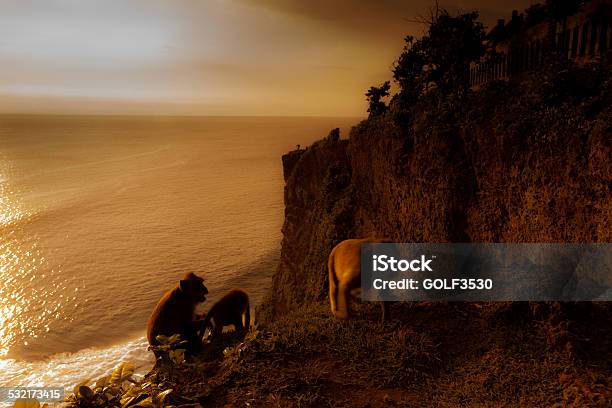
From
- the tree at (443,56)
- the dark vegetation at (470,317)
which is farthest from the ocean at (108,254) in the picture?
the tree at (443,56)

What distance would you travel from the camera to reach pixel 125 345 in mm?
19094

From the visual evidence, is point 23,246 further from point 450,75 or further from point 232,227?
point 450,75

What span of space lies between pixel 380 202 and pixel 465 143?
3.42 m

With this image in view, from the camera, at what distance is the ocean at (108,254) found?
64.6 ft

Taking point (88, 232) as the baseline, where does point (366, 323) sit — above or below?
above

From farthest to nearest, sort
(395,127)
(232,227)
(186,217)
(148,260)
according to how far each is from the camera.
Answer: (186,217) → (232,227) → (148,260) → (395,127)

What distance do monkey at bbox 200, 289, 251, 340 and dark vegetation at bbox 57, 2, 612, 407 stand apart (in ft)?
2.31

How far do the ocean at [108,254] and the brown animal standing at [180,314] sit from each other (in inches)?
411

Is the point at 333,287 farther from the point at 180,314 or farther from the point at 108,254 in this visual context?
A: the point at 108,254

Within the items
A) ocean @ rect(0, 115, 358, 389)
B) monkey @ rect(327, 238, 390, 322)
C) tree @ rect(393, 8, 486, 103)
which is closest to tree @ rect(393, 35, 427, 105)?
tree @ rect(393, 8, 486, 103)

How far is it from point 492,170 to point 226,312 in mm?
6112

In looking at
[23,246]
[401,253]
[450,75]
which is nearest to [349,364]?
[401,253]

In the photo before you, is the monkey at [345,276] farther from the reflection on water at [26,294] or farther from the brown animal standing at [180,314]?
the reflection on water at [26,294]

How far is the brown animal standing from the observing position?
7027 millimetres
